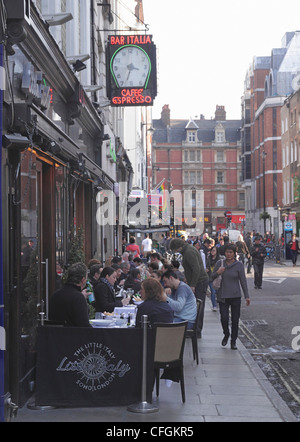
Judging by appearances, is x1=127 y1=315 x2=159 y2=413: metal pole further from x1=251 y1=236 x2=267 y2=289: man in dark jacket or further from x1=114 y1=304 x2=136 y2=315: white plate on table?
x1=251 y1=236 x2=267 y2=289: man in dark jacket

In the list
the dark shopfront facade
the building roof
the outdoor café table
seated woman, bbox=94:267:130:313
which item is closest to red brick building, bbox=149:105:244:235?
the building roof

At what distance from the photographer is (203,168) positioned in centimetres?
10631

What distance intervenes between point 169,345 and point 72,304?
1.20 meters

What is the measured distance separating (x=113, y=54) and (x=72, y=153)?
5.32 metres

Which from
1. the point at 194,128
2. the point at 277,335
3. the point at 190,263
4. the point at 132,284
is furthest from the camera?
the point at 194,128

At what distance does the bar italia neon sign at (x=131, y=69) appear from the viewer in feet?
53.5

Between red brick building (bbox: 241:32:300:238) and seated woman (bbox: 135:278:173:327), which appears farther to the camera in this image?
red brick building (bbox: 241:32:300:238)

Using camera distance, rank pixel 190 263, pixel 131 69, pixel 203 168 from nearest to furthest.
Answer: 1. pixel 190 263
2. pixel 131 69
3. pixel 203 168

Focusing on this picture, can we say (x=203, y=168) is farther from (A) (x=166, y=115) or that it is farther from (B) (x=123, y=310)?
(B) (x=123, y=310)

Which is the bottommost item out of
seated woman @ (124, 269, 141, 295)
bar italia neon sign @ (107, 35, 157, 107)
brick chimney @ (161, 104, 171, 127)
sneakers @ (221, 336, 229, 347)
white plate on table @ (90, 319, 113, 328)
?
sneakers @ (221, 336, 229, 347)

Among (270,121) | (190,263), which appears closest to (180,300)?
(190,263)

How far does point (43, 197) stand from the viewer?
436 inches

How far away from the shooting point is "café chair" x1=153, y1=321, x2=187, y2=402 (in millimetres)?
7746

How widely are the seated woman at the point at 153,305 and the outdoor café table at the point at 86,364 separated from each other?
0.71 meters
